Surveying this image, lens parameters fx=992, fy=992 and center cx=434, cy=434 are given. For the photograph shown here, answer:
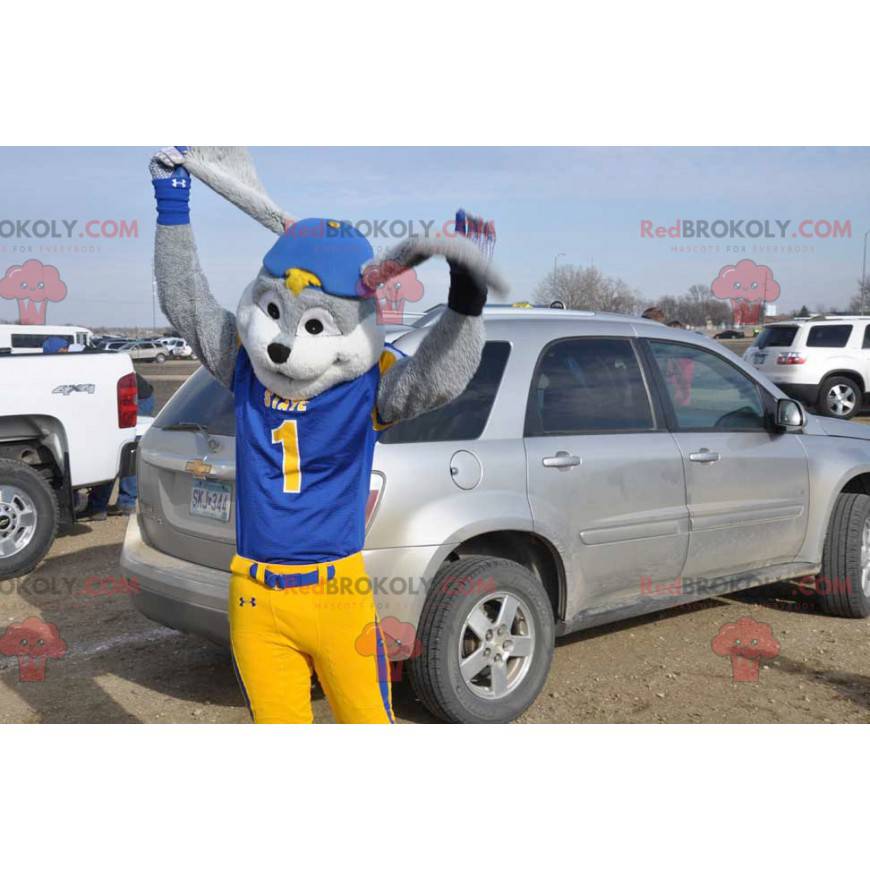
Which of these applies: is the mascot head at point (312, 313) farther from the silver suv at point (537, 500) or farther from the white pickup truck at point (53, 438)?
the white pickup truck at point (53, 438)

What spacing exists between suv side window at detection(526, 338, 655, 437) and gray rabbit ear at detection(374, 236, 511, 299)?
6.03ft

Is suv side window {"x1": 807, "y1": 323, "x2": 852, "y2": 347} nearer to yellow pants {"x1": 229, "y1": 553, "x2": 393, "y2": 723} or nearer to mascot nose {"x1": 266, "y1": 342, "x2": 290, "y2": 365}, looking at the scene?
yellow pants {"x1": 229, "y1": 553, "x2": 393, "y2": 723}

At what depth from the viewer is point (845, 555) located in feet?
18.2

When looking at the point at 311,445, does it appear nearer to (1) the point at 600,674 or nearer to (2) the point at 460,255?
(2) the point at 460,255

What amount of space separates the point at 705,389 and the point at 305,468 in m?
2.96

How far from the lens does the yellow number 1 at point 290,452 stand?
112 inches

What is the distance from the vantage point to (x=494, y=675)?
13.4ft

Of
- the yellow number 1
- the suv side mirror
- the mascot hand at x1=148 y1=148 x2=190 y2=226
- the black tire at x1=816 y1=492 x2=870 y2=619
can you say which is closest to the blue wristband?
the mascot hand at x1=148 y1=148 x2=190 y2=226

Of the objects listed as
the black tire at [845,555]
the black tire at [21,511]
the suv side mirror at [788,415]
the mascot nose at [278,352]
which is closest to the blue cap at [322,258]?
the mascot nose at [278,352]

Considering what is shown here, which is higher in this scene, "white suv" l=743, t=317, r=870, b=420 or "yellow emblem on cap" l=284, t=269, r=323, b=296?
"yellow emblem on cap" l=284, t=269, r=323, b=296

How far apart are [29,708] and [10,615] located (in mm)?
1637

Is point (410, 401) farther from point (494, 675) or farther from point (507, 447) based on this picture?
point (494, 675)

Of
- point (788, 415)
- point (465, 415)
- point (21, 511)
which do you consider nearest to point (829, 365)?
point (788, 415)

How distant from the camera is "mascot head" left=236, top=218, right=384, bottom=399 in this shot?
276cm
